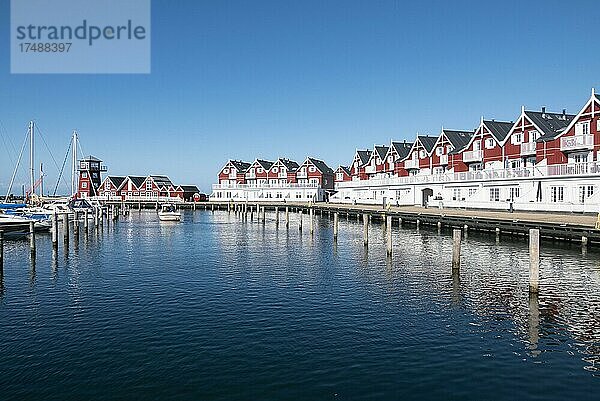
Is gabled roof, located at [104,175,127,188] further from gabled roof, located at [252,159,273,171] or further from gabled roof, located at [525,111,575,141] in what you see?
gabled roof, located at [525,111,575,141]

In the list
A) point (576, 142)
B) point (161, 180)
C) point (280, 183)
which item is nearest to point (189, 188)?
point (161, 180)

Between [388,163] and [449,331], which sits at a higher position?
[388,163]

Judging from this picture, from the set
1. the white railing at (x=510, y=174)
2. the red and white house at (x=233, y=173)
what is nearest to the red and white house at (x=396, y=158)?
the white railing at (x=510, y=174)

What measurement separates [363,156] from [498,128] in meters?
42.8

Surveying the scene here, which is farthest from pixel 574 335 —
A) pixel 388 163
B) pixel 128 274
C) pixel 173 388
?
pixel 388 163

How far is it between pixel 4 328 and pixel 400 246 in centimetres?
2774

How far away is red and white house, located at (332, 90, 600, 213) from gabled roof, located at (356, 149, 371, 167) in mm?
18764

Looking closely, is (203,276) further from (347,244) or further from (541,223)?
(541,223)

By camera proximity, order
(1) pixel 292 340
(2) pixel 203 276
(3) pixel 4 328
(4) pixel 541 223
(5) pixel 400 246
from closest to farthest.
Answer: (1) pixel 292 340 < (3) pixel 4 328 < (2) pixel 203 276 < (4) pixel 541 223 < (5) pixel 400 246

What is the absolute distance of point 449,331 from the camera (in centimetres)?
1589

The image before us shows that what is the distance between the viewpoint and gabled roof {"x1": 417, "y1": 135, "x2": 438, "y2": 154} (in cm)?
7962

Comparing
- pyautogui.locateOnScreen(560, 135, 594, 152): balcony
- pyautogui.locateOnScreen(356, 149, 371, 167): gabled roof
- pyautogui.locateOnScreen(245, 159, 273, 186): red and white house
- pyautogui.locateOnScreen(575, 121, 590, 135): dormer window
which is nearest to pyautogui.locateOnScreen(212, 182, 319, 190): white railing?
pyautogui.locateOnScreen(245, 159, 273, 186): red and white house

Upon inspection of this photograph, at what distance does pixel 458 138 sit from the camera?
7594cm

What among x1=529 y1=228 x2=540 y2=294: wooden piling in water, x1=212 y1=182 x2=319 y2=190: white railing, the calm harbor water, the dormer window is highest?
the dormer window
